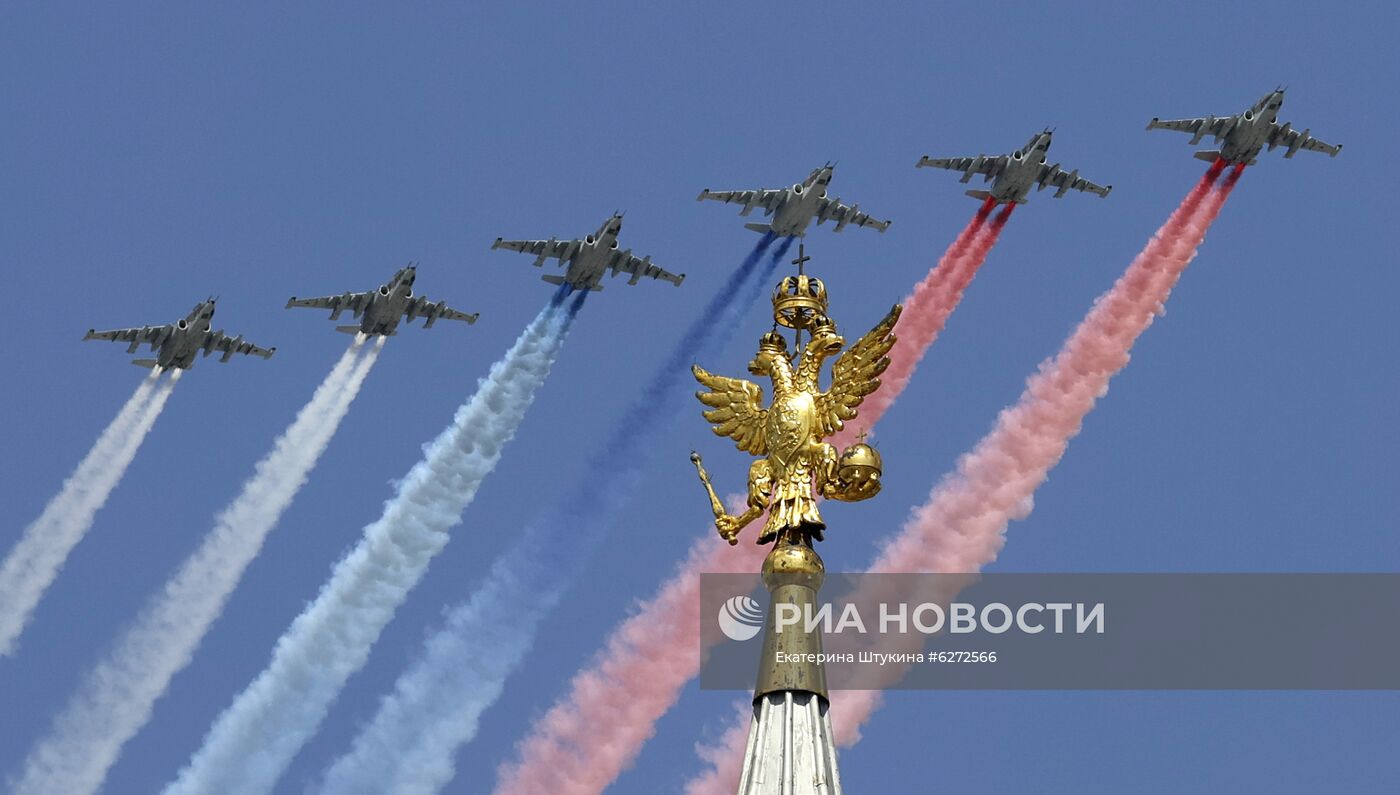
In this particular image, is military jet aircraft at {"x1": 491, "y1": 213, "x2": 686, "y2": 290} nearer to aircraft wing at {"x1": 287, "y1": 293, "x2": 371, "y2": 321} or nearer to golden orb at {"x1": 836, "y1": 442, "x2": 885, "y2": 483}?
aircraft wing at {"x1": 287, "y1": 293, "x2": 371, "y2": 321}

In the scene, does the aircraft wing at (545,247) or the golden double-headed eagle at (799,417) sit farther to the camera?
the aircraft wing at (545,247)

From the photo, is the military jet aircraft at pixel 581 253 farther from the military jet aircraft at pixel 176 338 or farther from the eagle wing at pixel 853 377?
the eagle wing at pixel 853 377

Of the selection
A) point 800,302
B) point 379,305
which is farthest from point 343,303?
point 800,302

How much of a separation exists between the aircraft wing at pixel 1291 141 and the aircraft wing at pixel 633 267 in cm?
2824

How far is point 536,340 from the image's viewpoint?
128 meters

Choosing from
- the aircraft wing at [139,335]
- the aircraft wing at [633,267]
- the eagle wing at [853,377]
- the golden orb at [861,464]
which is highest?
the aircraft wing at [633,267]

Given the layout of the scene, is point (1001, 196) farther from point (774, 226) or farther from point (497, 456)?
point (497, 456)

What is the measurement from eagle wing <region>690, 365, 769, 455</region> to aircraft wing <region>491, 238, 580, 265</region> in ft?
257

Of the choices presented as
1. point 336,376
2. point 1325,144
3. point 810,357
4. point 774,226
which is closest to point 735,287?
point 774,226

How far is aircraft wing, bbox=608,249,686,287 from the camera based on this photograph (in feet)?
433

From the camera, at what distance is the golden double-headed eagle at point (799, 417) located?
4972cm

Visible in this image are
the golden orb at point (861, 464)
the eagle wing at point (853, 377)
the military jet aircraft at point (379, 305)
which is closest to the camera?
the golden orb at point (861, 464)

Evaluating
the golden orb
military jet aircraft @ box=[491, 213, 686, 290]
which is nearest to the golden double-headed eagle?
the golden orb

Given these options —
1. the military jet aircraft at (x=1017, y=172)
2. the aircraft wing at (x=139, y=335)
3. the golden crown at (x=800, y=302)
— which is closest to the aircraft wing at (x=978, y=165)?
the military jet aircraft at (x=1017, y=172)
